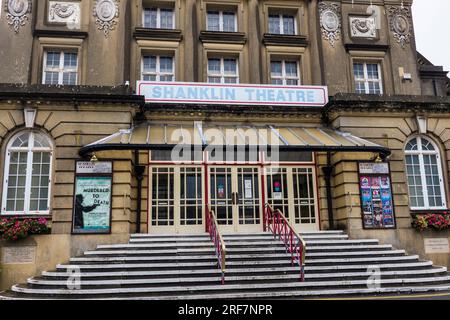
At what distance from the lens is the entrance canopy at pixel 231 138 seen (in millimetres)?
12094

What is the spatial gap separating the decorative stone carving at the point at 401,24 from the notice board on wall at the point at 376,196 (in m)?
7.73

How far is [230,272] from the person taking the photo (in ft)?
34.1

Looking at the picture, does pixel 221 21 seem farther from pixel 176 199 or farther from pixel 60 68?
pixel 176 199

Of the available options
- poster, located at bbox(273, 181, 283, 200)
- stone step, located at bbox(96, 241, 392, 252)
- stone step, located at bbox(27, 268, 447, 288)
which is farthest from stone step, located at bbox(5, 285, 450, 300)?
poster, located at bbox(273, 181, 283, 200)

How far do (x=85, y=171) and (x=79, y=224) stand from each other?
1671mm

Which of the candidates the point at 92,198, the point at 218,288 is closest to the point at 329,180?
the point at 218,288

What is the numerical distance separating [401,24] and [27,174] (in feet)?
56.6

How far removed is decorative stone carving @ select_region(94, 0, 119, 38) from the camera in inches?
→ 652

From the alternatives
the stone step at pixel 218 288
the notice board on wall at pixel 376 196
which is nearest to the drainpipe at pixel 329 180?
the notice board on wall at pixel 376 196

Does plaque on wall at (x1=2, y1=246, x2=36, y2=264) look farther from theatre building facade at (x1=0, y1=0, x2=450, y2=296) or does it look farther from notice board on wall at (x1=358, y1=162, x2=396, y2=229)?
notice board on wall at (x1=358, y1=162, x2=396, y2=229)

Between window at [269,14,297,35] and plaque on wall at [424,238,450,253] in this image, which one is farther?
window at [269,14,297,35]

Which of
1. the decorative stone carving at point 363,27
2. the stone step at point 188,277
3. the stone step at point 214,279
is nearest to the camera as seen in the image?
the stone step at point 214,279

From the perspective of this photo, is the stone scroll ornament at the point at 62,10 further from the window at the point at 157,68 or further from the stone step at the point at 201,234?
the stone step at the point at 201,234

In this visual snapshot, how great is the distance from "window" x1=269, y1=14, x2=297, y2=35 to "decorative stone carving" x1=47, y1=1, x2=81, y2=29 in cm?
856
